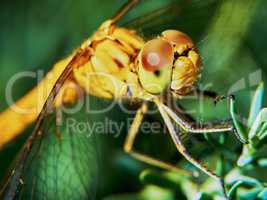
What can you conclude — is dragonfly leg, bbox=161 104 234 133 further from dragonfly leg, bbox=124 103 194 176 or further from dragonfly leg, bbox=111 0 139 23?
dragonfly leg, bbox=111 0 139 23

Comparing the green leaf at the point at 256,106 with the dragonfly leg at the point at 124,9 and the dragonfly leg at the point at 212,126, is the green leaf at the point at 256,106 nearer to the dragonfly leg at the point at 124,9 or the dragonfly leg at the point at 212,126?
the dragonfly leg at the point at 212,126

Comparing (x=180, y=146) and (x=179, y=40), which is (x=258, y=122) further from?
(x=179, y=40)

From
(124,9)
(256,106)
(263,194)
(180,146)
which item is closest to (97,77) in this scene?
(124,9)

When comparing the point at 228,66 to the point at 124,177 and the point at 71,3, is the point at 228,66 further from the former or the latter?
the point at 71,3

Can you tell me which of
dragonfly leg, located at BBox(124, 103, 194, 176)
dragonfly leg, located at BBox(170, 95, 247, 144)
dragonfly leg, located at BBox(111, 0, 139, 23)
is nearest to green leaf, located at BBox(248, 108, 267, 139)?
dragonfly leg, located at BBox(170, 95, 247, 144)

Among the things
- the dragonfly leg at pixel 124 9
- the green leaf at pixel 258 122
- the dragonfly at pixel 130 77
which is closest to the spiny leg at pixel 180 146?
the dragonfly at pixel 130 77

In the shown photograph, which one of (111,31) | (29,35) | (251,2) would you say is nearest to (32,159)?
(29,35)
